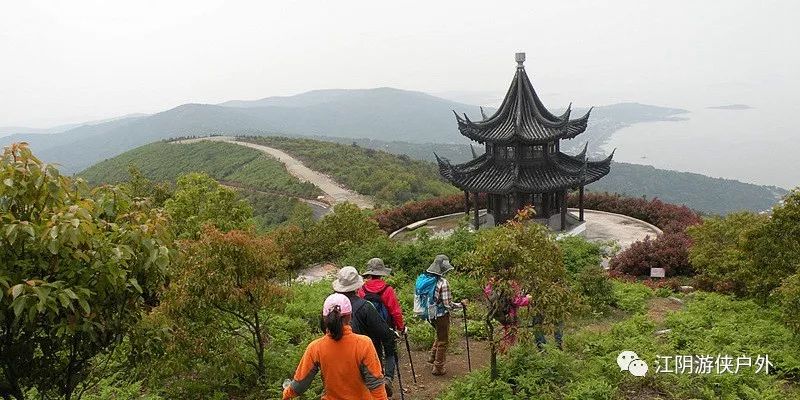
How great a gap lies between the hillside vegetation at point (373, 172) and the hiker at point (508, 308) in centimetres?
4023

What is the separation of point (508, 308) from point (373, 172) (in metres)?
54.0

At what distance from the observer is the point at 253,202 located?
51906mm

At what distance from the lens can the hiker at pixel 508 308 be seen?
751 cm

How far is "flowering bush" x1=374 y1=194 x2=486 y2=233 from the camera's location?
26.2m

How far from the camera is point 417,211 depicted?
2736 centimetres

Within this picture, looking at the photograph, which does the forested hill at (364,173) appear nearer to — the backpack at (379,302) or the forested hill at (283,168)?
the forested hill at (283,168)

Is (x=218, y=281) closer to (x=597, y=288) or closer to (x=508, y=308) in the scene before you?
(x=508, y=308)

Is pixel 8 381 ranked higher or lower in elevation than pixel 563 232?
higher

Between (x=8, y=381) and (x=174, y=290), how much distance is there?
281 cm

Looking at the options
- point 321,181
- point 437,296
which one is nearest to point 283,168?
point 321,181

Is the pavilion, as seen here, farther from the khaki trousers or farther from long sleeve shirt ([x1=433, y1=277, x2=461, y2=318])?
long sleeve shirt ([x1=433, y1=277, x2=461, y2=318])

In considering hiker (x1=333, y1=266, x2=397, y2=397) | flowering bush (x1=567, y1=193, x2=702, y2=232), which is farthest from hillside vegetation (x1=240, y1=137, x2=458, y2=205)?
hiker (x1=333, y1=266, x2=397, y2=397)

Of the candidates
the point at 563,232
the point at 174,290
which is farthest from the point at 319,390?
the point at 563,232

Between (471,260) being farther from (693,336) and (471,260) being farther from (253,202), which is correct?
(253,202)
